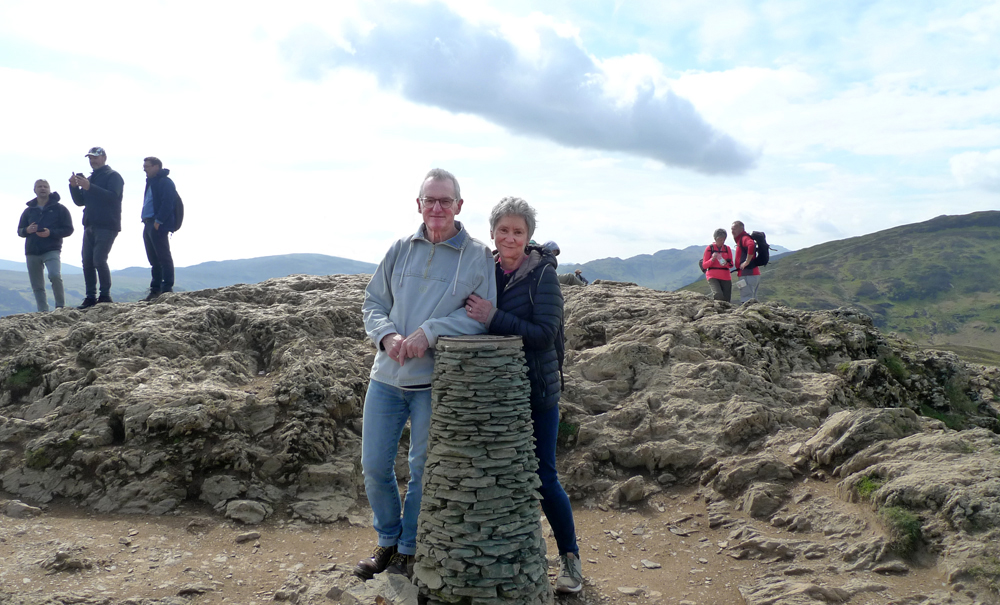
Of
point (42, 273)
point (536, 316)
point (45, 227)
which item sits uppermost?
point (45, 227)

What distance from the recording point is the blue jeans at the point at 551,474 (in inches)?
214

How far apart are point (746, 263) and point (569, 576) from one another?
12133 millimetres

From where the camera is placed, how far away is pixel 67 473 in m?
8.19

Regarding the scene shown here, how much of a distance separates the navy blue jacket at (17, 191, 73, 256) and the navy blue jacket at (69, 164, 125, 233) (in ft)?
3.80

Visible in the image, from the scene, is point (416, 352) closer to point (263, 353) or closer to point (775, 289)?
point (263, 353)

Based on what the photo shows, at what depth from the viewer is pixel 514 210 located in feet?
16.4

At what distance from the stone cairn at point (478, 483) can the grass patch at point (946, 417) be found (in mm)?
9623

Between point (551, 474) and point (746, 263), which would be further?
point (746, 263)

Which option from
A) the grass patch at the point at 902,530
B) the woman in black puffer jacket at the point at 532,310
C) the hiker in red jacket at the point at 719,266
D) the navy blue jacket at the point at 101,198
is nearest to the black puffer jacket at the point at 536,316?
the woman in black puffer jacket at the point at 532,310

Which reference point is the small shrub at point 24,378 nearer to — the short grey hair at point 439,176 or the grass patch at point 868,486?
the short grey hair at point 439,176

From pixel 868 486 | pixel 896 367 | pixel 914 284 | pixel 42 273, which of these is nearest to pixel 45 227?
pixel 42 273

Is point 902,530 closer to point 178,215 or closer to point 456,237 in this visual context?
point 456,237

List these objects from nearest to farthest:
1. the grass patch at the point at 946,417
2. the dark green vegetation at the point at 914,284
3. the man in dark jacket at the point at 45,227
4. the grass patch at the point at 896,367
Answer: the grass patch at the point at 946,417 < the grass patch at the point at 896,367 < the man in dark jacket at the point at 45,227 < the dark green vegetation at the point at 914,284

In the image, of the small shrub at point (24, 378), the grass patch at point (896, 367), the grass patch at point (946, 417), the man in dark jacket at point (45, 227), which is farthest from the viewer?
the man in dark jacket at point (45, 227)
